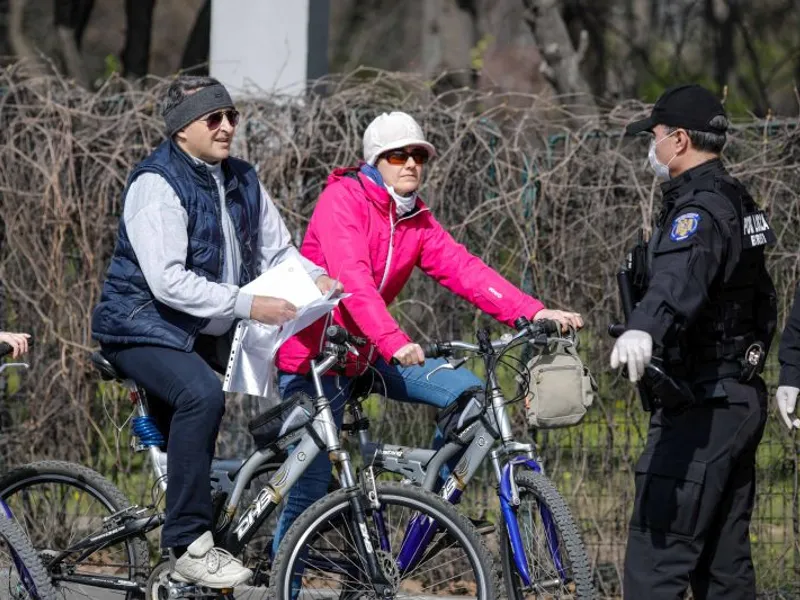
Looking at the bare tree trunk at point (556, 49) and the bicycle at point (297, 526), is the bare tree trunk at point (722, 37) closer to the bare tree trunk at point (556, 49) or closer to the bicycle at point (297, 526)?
the bare tree trunk at point (556, 49)

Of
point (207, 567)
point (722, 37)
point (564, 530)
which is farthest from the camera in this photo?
point (722, 37)

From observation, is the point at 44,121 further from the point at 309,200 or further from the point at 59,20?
the point at 59,20

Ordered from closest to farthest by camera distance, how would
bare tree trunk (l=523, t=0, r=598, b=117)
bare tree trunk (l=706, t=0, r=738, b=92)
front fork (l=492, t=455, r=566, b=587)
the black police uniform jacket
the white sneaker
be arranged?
1. the black police uniform jacket
2. front fork (l=492, t=455, r=566, b=587)
3. the white sneaker
4. bare tree trunk (l=523, t=0, r=598, b=117)
5. bare tree trunk (l=706, t=0, r=738, b=92)

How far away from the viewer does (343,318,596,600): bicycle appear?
4.94 meters

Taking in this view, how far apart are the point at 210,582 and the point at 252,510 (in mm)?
336

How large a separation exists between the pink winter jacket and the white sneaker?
0.81m

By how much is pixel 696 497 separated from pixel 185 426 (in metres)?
1.84

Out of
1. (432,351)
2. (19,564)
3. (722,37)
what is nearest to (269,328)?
(432,351)

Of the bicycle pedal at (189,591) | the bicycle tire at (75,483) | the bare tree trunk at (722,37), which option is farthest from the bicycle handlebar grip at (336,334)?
the bare tree trunk at (722,37)

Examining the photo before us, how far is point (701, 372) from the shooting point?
4.59 metres

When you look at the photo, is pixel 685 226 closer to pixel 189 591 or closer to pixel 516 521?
pixel 516 521

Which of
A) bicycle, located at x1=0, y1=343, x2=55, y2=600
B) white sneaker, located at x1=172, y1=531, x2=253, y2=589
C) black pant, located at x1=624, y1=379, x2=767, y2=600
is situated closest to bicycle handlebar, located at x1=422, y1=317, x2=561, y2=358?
black pant, located at x1=624, y1=379, x2=767, y2=600

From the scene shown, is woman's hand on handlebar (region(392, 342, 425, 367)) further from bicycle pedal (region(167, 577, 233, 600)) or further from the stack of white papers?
bicycle pedal (region(167, 577, 233, 600))

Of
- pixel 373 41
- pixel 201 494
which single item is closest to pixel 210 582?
pixel 201 494
